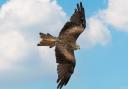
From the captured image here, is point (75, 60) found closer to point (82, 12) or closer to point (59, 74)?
point (59, 74)

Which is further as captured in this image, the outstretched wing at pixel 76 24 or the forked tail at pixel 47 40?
the outstretched wing at pixel 76 24

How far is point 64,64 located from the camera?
82.7ft

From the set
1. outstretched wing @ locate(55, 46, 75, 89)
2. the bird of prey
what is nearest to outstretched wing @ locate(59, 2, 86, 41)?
the bird of prey

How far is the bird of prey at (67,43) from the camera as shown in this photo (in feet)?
79.2

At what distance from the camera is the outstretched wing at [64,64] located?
2405cm

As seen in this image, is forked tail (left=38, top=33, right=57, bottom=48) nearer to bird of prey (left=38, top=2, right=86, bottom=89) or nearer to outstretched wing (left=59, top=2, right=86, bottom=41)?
bird of prey (left=38, top=2, right=86, bottom=89)

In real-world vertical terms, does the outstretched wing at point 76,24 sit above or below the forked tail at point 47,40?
above

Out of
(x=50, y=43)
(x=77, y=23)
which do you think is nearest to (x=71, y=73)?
(x=50, y=43)

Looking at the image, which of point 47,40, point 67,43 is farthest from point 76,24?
point 47,40

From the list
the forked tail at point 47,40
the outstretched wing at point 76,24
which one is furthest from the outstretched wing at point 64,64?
the outstretched wing at point 76,24

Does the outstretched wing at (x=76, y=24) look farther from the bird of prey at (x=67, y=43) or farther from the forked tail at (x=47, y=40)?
the forked tail at (x=47, y=40)

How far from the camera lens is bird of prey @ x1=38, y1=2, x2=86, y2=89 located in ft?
79.2

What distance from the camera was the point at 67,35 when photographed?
26.0m

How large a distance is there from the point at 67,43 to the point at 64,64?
1.31 metres
